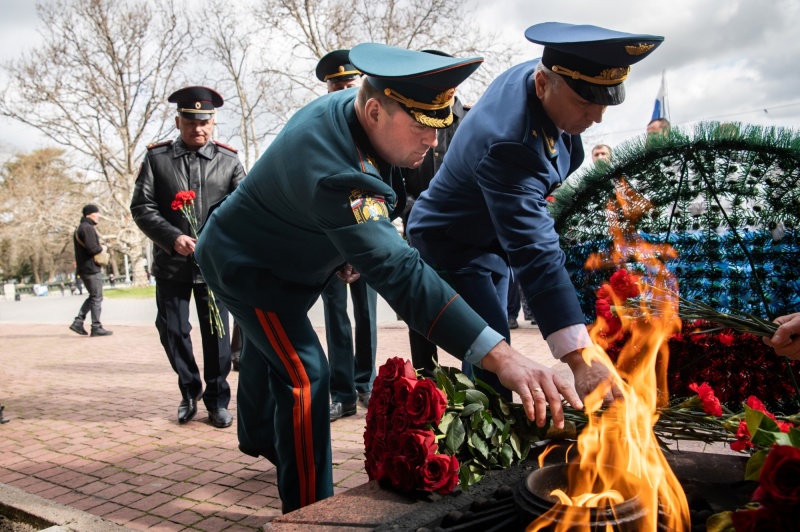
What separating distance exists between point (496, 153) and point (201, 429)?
3.36m

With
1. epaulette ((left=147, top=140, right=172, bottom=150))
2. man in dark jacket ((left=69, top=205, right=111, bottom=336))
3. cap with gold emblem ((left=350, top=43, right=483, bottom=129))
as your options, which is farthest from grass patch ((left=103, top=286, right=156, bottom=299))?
cap with gold emblem ((left=350, top=43, right=483, bottom=129))

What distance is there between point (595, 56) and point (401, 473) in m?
1.50

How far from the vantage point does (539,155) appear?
2.50 metres

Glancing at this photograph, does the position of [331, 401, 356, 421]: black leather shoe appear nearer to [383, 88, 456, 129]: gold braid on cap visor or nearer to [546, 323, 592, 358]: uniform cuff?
[546, 323, 592, 358]: uniform cuff

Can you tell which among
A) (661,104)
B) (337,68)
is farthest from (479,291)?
(661,104)

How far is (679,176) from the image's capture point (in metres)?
2.75

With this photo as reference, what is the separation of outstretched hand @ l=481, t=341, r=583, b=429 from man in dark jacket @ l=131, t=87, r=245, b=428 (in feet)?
10.8

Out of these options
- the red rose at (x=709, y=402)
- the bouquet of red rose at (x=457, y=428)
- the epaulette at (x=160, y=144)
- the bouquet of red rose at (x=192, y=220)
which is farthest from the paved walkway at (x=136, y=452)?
the epaulette at (x=160, y=144)

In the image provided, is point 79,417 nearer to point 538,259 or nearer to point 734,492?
point 538,259

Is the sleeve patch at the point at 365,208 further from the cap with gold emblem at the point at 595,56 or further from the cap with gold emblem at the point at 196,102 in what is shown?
the cap with gold emblem at the point at 196,102

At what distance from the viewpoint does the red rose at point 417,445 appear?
6.59 feet

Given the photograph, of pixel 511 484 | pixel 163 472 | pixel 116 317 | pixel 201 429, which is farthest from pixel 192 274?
pixel 116 317

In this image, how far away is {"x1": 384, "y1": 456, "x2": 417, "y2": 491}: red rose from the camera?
6.62 ft

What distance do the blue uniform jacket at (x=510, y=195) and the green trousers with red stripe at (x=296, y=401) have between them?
82 centimetres
